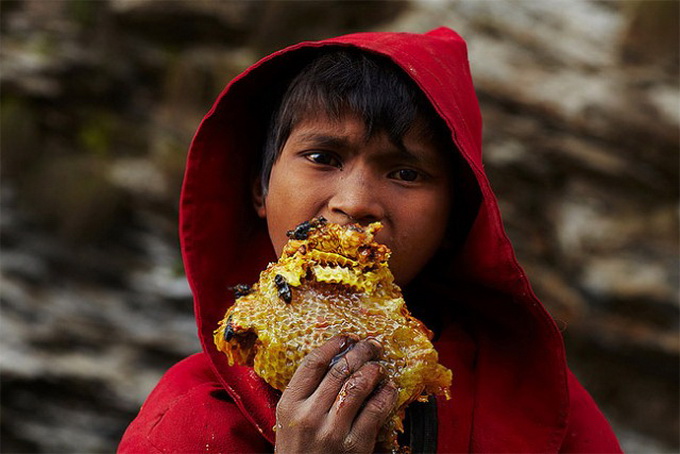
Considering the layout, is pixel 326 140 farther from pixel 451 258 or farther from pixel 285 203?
pixel 451 258

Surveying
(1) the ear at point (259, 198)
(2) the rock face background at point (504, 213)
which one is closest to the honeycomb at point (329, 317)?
(1) the ear at point (259, 198)

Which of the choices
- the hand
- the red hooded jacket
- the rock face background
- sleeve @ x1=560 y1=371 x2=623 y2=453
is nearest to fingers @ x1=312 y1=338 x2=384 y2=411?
the hand

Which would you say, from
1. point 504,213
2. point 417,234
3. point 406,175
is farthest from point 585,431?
point 504,213

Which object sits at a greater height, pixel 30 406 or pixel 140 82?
pixel 140 82

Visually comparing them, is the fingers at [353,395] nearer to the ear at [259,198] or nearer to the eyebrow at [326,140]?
the eyebrow at [326,140]

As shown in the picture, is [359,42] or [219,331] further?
[359,42]

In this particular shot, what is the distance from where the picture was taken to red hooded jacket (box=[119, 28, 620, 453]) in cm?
154

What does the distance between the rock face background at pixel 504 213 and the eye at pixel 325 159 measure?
112 inches

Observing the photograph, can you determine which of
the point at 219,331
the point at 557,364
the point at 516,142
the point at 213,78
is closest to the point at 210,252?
the point at 219,331

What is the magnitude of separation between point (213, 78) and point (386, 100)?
11.1 feet

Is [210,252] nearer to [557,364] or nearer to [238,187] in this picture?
[238,187]

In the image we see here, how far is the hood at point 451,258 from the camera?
1.61 m

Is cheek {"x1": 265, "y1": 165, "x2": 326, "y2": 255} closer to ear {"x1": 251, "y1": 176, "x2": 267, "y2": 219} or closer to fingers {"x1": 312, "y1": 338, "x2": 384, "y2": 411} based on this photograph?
ear {"x1": 251, "y1": 176, "x2": 267, "y2": 219}

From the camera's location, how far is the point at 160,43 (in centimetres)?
484
